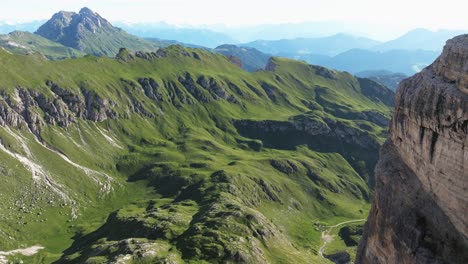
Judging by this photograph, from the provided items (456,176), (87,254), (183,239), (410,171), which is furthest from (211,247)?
(456,176)

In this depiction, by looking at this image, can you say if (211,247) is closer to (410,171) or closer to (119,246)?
(119,246)

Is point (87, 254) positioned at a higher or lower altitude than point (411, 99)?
lower

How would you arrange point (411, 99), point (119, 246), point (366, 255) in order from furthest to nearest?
point (119, 246) < point (366, 255) < point (411, 99)

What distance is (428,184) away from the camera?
229ft

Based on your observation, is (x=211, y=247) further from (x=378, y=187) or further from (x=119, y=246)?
(x=378, y=187)

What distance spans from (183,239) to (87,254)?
39072 millimetres

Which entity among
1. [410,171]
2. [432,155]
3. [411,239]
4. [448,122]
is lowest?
[411,239]

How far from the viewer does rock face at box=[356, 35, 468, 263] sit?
61594mm

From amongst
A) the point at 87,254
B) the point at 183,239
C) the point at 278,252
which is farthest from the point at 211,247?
the point at 87,254

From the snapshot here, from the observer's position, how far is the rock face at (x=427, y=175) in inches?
2425

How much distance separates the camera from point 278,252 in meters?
185

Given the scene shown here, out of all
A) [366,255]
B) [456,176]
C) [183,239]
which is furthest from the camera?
[183,239]

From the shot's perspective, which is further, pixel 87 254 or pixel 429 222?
pixel 87 254

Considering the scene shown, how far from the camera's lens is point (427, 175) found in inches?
2766
